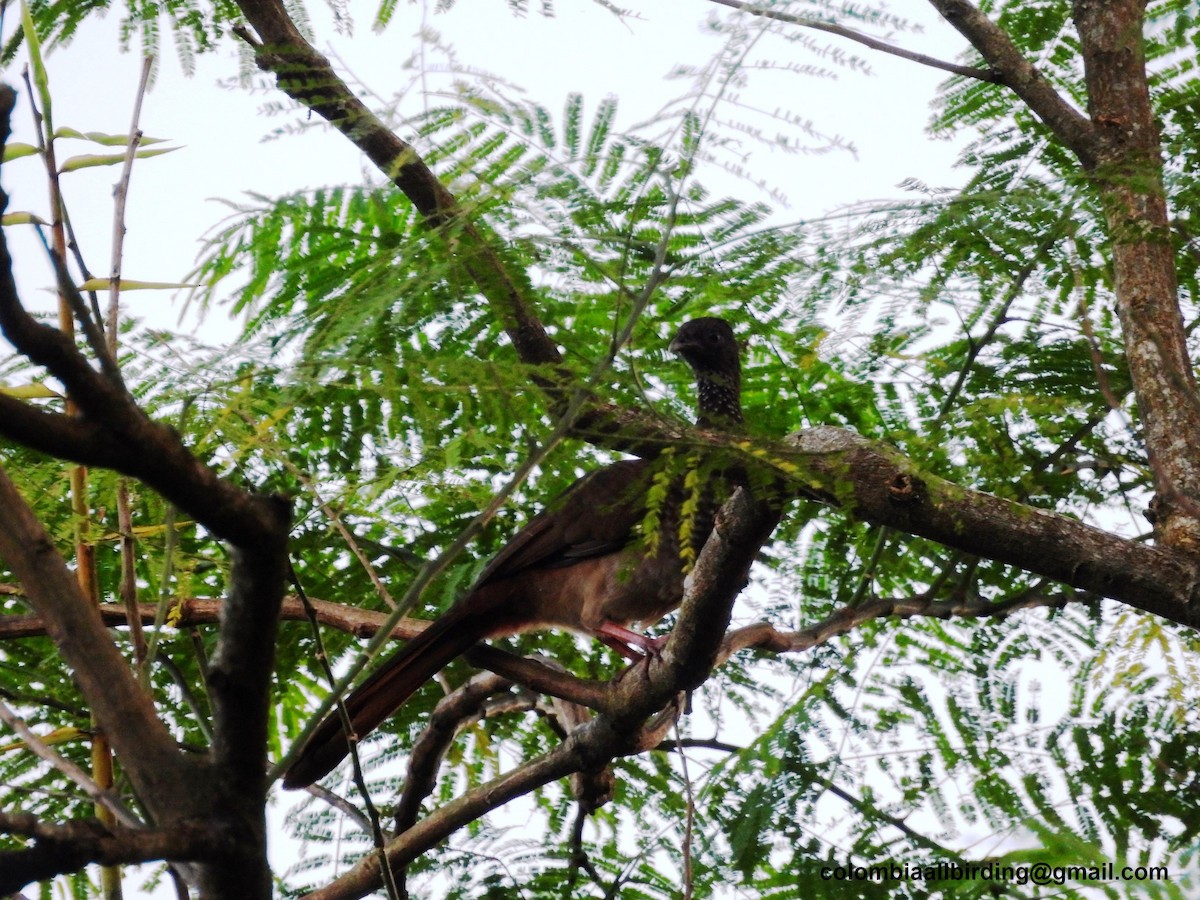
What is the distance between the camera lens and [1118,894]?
8.13ft

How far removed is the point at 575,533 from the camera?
4.41 meters

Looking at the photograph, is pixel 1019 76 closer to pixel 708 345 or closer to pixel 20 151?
pixel 708 345

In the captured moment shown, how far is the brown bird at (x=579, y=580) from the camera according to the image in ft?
12.7

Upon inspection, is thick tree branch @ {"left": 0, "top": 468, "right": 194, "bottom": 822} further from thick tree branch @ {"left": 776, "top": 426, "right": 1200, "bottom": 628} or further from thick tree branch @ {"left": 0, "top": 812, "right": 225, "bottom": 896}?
thick tree branch @ {"left": 776, "top": 426, "right": 1200, "bottom": 628}

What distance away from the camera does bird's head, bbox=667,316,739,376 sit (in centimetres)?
400

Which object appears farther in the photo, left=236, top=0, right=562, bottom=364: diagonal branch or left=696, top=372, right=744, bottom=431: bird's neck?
left=696, top=372, right=744, bottom=431: bird's neck

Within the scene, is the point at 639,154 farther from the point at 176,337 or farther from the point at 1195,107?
the point at 1195,107

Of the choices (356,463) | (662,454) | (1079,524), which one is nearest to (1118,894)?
(1079,524)

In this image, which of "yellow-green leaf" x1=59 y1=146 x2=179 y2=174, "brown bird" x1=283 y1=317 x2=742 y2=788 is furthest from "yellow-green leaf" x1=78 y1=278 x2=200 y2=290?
"brown bird" x1=283 y1=317 x2=742 y2=788

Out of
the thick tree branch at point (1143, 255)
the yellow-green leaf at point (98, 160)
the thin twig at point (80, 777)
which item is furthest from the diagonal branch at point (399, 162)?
the thick tree branch at point (1143, 255)

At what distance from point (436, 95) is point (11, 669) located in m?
2.54

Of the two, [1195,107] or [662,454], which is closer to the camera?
[662,454]

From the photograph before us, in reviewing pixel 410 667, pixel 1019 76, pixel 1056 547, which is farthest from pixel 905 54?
pixel 410 667

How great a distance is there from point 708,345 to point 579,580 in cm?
100
